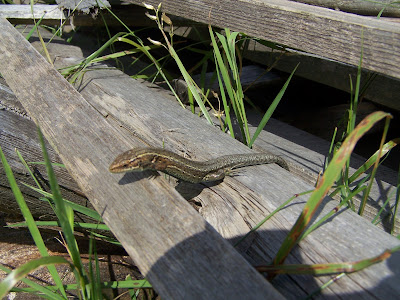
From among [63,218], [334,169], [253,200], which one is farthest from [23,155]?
[334,169]

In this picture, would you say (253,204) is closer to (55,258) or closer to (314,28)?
(55,258)

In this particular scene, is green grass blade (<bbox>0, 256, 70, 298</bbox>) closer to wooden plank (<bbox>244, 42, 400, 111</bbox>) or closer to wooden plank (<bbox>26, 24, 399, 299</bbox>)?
wooden plank (<bbox>26, 24, 399, 299</bbox>)

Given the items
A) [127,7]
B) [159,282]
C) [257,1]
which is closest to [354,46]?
[257,1]

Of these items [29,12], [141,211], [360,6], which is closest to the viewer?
[141,211]

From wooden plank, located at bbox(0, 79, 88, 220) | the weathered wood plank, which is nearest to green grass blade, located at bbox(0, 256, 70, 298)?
wooden plank, located at bbox(0, 79, 88, 220)

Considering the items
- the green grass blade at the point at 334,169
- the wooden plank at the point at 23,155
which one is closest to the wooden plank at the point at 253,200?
the green grass blade at the point at 334,169

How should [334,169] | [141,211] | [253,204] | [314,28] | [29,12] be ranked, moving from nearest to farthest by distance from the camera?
[334,169] → [141,211] → [253,204] → [314,28] → [29,12]
